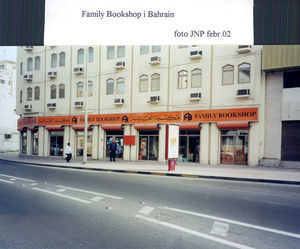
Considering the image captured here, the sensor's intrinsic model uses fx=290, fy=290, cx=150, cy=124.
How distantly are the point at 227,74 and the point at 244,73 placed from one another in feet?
4.25

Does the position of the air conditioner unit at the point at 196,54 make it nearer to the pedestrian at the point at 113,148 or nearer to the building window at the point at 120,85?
the building window at the point at 120,85

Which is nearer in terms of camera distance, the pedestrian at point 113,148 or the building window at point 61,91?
the pedestrian at point 113,148

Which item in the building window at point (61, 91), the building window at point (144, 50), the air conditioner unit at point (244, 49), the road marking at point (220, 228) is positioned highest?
the building window at point (144, 50)

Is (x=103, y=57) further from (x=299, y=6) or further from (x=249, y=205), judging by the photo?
(x=299, y=6)

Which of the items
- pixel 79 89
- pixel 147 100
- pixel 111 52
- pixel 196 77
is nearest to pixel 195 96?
pixel 196 77

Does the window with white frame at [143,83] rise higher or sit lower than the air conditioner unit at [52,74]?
lower

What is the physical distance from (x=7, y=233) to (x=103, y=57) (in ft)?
80.2

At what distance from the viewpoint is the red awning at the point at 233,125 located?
2059 centimetres

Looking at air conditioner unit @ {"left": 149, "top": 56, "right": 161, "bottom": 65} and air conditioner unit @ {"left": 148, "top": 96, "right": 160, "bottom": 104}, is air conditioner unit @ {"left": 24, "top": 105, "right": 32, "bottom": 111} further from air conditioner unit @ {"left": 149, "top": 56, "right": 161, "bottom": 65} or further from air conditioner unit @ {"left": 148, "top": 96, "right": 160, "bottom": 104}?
air conditioner unit @ {"left": 149, "top": 56, "right": 161, "bottom": 65}

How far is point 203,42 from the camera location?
3.85 m

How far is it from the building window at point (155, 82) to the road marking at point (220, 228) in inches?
771

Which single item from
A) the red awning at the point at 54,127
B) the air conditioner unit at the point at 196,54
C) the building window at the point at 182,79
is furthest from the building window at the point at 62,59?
the air conditioner unit at the point at 196,54
